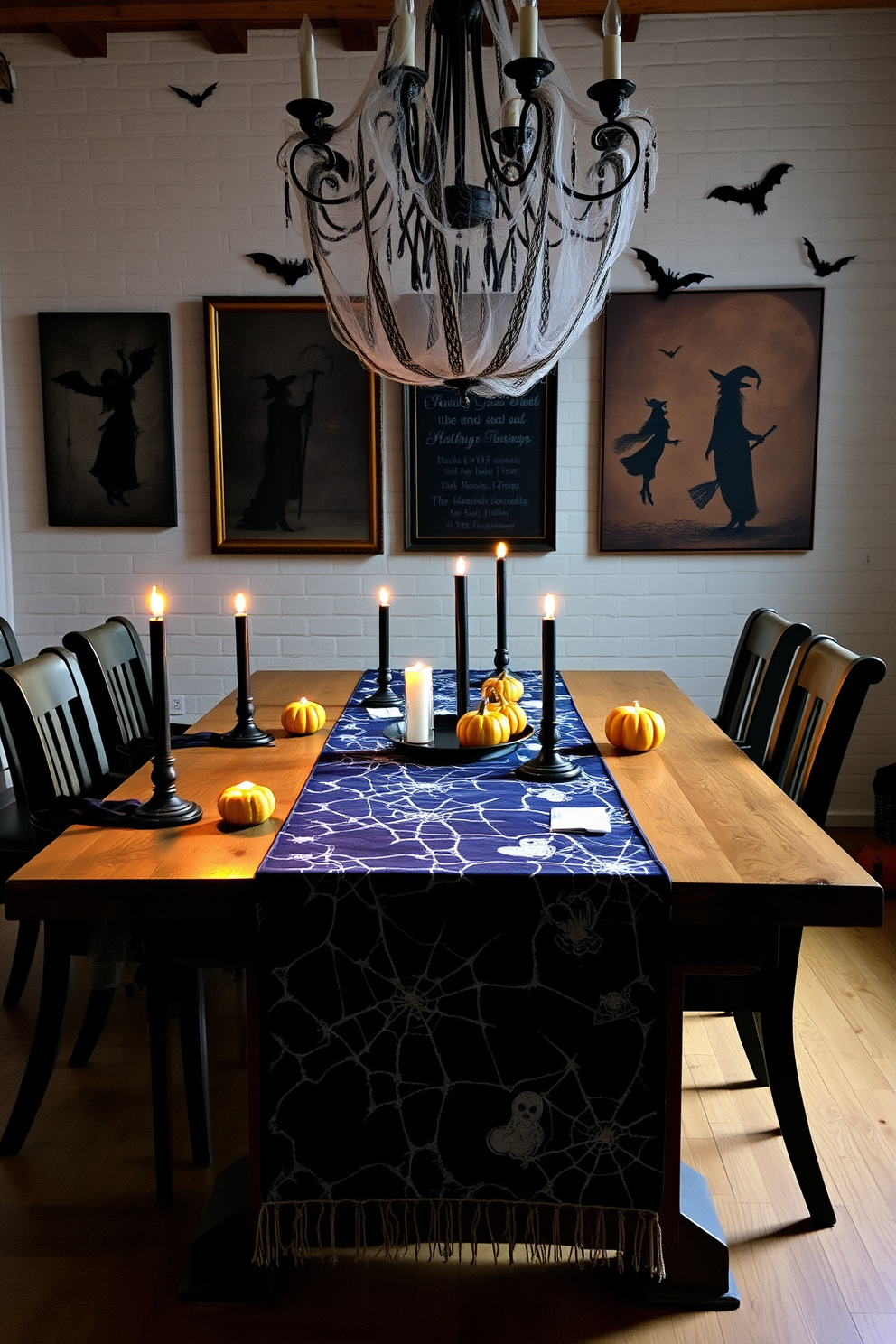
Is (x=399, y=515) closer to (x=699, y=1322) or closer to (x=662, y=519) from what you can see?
(x=662, y=519)

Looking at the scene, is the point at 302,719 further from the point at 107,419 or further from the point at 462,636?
the point at 107,419

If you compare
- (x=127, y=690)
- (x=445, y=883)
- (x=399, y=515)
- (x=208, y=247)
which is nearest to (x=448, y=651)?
(x=399, y=515)

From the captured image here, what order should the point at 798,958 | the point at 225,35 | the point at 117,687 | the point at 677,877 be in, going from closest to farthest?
the point at 677,877 < the point at 798,958 < the point at 117,687 < the point at 225,35

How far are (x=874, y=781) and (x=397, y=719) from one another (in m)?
2.04

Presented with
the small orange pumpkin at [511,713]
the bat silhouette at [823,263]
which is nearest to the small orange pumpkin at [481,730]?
the small orange pumpkin at [511,713]

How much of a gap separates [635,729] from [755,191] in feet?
7.82

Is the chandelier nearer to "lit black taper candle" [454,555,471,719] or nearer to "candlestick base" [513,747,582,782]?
"lit black taper candle" [454,555,471,719]

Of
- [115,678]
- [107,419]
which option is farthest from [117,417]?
[115,678]

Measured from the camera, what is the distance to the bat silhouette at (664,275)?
12.0 ft

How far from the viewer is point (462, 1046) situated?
150cm

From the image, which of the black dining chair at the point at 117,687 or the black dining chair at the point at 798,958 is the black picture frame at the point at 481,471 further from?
the black dining chair at the point at 798,958

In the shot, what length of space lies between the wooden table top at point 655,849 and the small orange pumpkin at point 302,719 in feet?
0.52

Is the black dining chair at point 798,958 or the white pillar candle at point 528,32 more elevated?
the white pillar candle at point 528,32

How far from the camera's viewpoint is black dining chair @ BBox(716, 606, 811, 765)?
2.39 meters
